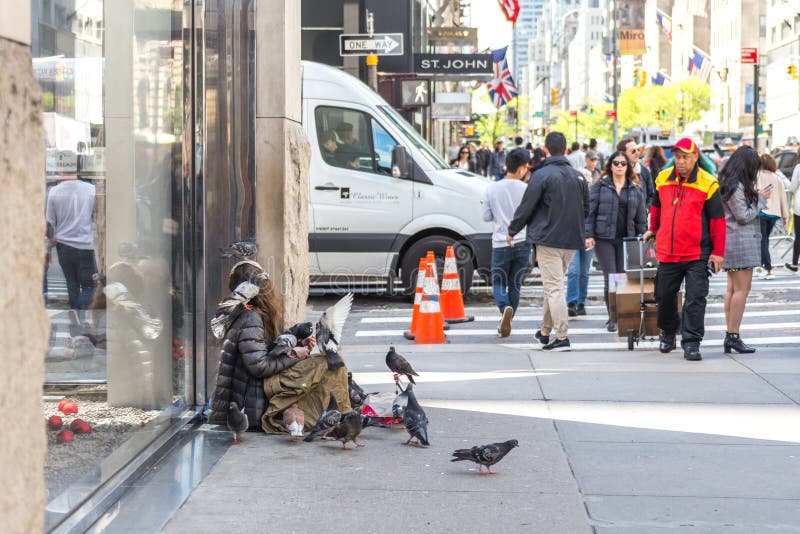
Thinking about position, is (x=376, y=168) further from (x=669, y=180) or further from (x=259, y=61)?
(x=259, y=61)

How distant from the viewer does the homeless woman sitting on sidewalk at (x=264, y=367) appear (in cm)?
668

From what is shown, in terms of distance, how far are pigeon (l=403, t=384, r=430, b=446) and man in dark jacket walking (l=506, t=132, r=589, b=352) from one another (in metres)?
4.41

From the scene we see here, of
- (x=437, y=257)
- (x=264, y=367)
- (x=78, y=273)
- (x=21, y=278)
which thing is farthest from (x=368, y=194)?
(x=21, y=278)

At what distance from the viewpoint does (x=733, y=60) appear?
113500 millimetres

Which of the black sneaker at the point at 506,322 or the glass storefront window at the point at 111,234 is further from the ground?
the glass storefront window at the point at 111,234

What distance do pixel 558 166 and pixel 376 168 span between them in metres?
3.89

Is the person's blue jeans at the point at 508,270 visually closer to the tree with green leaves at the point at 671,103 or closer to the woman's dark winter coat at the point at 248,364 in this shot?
the woman's dark winter coat at the point at 248,364

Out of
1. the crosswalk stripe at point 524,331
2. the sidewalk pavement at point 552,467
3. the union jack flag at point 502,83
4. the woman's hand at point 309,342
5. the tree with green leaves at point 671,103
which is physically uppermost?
the tree with green leaves at point 671,103

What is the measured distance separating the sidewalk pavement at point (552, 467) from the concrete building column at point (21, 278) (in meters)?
1.89

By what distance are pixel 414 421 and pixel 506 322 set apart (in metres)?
5.60

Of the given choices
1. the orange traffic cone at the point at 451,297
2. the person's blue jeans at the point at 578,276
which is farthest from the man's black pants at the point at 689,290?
the orange traffic cone at the point at 451,297

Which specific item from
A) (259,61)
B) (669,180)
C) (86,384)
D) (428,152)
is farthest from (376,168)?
(86,384)

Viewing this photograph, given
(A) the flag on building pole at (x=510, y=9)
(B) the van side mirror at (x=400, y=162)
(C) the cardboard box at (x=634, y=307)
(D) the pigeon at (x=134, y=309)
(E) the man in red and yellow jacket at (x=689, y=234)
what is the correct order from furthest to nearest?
1. (A) the flag on building pole at (x=510, y=9)
2. (B) the van side mirror at (x=400, y=162)
3. (C) the cardboard box at (x=634, y=307)
4. (E) the man in red and yellow jacket at (x=689, y=234)
5. (D) the pigeon at (x=134, y=309)

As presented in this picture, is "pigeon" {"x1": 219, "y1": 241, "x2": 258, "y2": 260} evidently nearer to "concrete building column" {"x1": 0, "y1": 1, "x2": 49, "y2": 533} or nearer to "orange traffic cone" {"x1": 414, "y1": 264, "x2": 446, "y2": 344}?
"concrete building column" {"x1": 0, "y1": 1, "x2": 49, "y2": 533}
